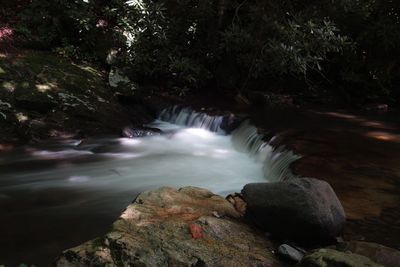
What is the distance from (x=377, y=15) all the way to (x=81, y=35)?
785 centimetres

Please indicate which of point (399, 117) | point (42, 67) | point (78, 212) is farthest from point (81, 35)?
point (399, 117)

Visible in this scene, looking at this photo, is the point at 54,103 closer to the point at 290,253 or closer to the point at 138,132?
the point at 138,132

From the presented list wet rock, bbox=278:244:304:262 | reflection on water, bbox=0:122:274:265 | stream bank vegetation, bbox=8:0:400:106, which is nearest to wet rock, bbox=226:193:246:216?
wet rock, bbox=278:244:304:262

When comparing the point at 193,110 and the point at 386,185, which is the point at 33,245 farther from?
the point at 193,110

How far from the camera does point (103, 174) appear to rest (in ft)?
24.9

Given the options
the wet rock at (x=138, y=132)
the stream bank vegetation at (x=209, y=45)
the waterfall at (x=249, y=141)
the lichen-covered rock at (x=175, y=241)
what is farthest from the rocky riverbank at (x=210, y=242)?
the stream bank vegetation at (x=209, y=45)

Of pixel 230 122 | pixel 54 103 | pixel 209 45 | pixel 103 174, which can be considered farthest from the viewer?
pixel 209 45

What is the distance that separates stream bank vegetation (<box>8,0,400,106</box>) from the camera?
11438 millimetres

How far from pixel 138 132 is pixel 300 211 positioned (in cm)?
611

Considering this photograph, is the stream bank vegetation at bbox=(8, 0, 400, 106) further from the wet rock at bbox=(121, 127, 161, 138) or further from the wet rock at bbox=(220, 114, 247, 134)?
the wet rock at bbox=(121, 127, 161, 138)

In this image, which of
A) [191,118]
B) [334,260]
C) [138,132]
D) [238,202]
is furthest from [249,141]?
[334,260]

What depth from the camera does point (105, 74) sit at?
11.8 meters

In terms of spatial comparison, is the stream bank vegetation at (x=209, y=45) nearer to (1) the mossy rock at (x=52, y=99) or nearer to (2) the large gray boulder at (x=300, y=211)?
(1) the mossy rock at (x=52, y=99)

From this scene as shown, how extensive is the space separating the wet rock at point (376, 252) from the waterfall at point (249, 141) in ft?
8.10
